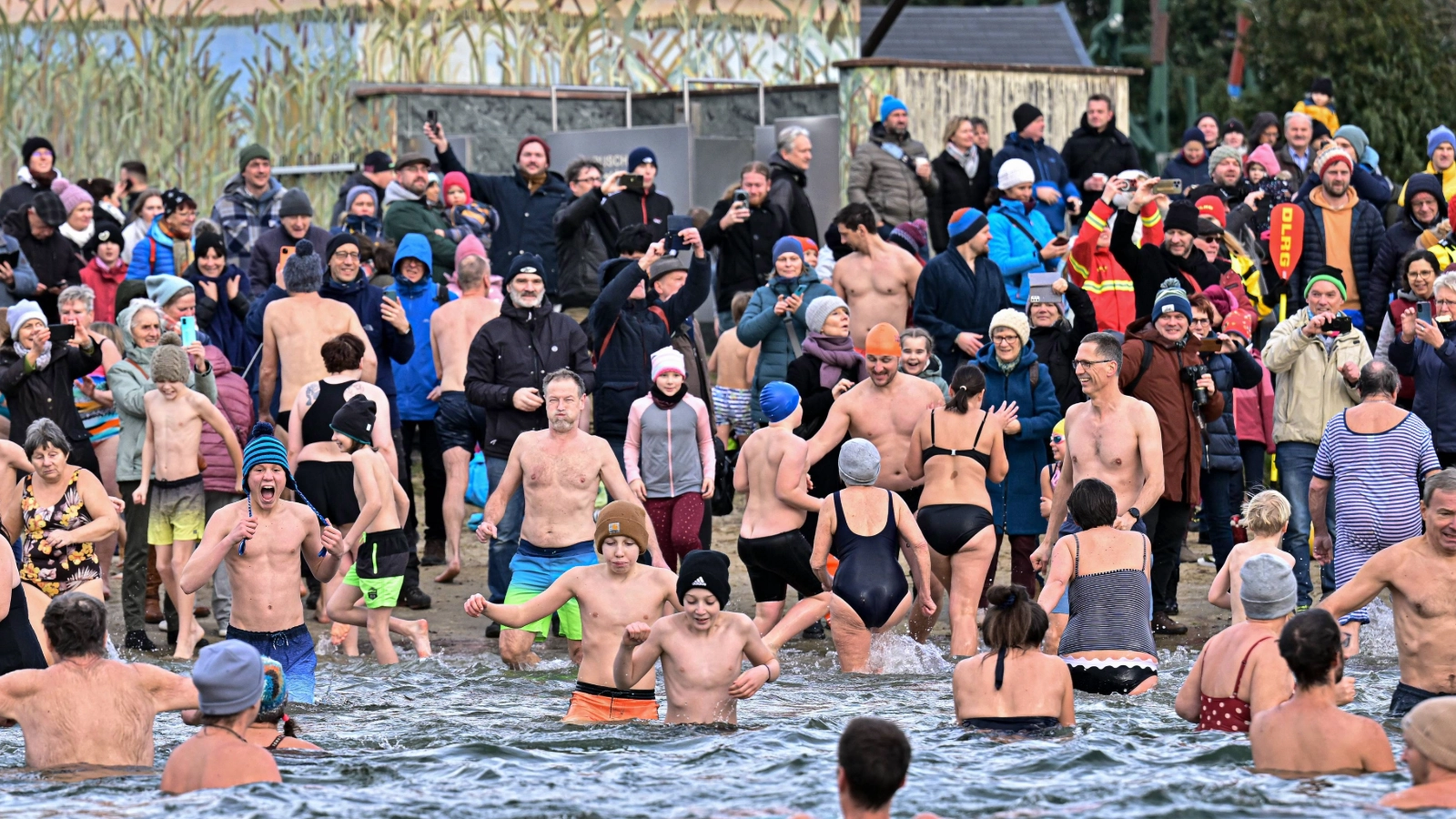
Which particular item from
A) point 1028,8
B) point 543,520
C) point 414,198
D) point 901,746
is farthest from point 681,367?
point 1028,8

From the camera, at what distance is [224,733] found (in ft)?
25.1

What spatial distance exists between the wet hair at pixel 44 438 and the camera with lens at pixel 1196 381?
6.73 m

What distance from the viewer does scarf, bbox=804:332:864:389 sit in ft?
41.9

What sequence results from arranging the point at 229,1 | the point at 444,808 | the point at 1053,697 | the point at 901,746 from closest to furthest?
the point at 901,746 → the point at 444,808 → the point at 1053,697 → the point at 229,1

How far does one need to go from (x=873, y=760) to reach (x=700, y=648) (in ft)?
9.03

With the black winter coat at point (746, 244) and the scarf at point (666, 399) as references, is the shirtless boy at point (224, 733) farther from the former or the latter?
the black winter coat at point (746, 244)

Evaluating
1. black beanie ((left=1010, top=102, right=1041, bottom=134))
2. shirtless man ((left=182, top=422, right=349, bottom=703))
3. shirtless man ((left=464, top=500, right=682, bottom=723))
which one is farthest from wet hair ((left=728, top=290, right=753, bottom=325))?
shirtless man ((left=464, top=500, right=682, bottom=723))

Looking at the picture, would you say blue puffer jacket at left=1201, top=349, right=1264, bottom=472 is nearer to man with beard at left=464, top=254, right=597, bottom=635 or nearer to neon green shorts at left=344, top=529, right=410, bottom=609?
man with beard at left=464, top=254, right=597, bottom=635

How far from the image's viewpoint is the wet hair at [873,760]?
6441 millimetres

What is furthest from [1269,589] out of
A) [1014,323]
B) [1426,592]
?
[1014,323]

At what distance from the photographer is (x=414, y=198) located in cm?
1527

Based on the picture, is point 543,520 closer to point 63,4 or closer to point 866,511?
point 866,511

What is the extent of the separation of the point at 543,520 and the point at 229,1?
425 inches

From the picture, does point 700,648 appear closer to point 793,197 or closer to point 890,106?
point 793,197
